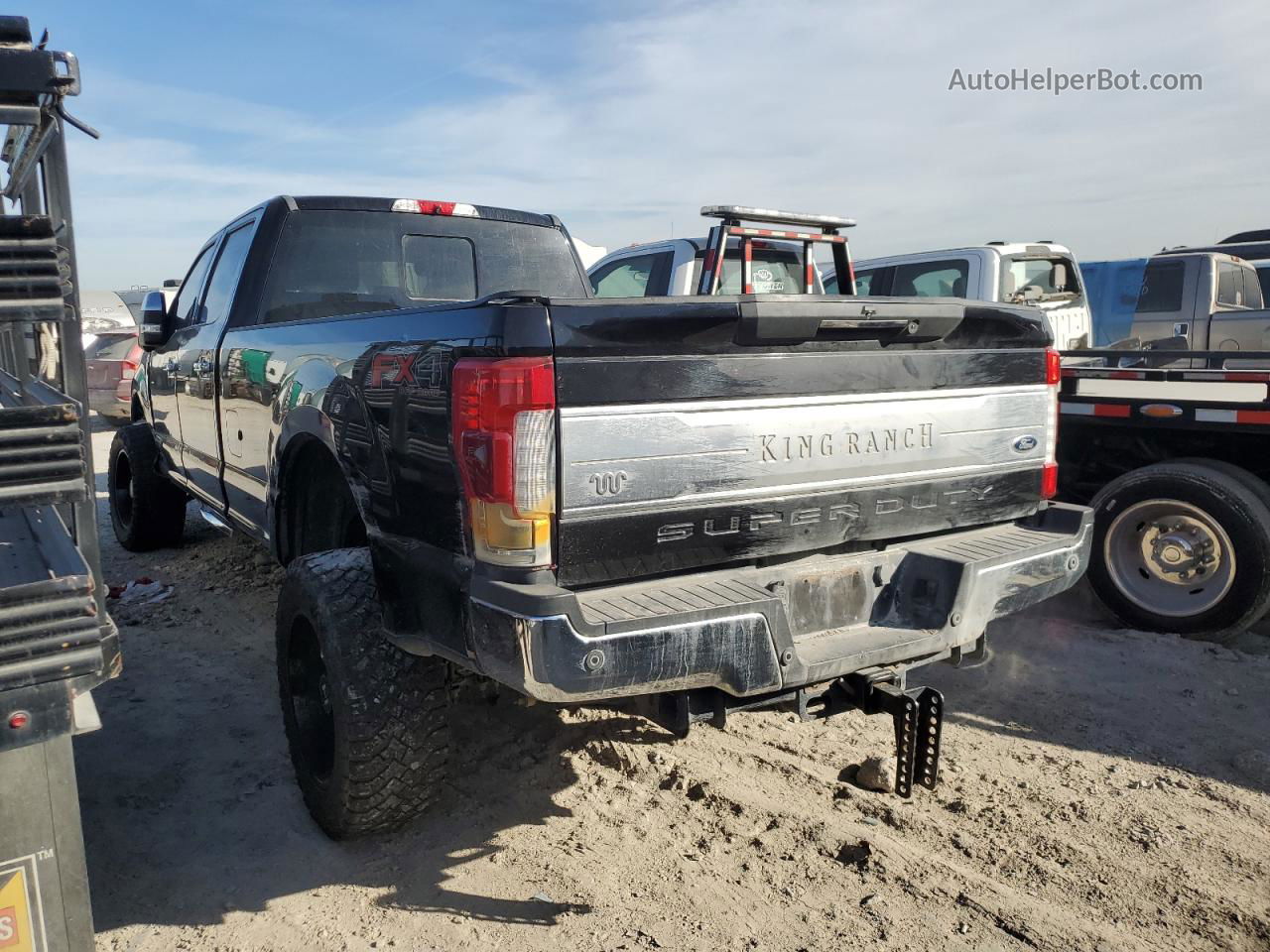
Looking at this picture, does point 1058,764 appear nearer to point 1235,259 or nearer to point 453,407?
point 453,407

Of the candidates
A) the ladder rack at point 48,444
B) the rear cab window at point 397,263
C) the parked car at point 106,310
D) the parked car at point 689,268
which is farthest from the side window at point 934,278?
the parked car at point 106,310

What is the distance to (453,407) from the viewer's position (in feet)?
7.86

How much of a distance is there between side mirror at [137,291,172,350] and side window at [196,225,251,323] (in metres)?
0.34

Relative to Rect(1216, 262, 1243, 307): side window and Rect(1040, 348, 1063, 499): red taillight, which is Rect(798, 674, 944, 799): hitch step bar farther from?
Rect(1216, 262, 1243, 307): side window

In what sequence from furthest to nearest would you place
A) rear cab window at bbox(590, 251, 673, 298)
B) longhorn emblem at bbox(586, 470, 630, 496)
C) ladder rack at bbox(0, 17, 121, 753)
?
rear cab window at bbox(590, 251, 673, 298)
longhorn emblem at bbox(586, 470, 630, 496)
ladder rack at bbox(0, 17, 121, 753)

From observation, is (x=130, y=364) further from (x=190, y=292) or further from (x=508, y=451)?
(x=508, y=451)

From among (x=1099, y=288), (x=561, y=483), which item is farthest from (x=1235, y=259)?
(x=561, y=483)

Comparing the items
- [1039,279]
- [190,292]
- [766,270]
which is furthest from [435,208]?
[1039,279]

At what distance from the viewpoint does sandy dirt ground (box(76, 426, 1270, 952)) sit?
8.69 ft

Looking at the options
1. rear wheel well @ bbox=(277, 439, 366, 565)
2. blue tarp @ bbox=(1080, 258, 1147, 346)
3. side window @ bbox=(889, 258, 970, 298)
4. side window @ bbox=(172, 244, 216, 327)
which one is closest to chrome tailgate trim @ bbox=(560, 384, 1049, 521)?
rear wheel well @ bbox=(277, 439, 366, 565)

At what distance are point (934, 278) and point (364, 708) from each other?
684 cm

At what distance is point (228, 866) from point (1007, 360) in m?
2.89

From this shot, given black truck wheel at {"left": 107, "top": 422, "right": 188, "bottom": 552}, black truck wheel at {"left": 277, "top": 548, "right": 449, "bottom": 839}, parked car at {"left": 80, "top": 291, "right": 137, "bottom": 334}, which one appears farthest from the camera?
parked car at {"left": 80, "top": 291, "right": 137, "bottom": 334}

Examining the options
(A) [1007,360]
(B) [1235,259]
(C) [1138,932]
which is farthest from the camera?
(B) [1235,259]
